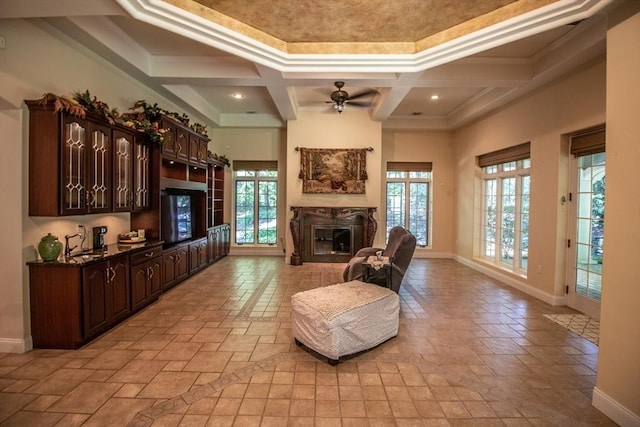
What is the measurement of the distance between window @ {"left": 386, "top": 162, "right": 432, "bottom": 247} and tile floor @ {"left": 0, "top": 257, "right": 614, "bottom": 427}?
3946 millimetres

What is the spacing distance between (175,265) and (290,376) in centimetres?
319

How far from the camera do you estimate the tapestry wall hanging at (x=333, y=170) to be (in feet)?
22.9

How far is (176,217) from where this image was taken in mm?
5297

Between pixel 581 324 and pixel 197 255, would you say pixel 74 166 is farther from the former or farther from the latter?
pixel 581 324

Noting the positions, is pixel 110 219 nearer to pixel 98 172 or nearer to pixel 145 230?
pixel 145 230

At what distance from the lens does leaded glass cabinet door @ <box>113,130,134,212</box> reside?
145 inches

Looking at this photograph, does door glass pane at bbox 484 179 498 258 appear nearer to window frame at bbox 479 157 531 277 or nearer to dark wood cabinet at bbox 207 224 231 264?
window frame at bbox 479 157 531 277

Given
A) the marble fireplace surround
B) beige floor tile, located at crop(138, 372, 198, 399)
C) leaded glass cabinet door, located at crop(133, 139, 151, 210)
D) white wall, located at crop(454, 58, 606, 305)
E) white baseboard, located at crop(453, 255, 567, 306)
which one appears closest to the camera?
beige floor tile, located at crop(138, 372, 198, 399)

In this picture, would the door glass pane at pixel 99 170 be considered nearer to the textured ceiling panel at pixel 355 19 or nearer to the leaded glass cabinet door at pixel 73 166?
the leaded glass cabinet door at pixel 73 166

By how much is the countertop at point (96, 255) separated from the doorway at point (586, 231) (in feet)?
18.7

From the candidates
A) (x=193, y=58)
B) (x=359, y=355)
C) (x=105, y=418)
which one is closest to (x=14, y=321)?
(x=105, y=418)

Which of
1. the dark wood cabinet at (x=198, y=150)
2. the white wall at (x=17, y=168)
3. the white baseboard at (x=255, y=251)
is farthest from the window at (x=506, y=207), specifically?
the white wall at (x=17, y=168)

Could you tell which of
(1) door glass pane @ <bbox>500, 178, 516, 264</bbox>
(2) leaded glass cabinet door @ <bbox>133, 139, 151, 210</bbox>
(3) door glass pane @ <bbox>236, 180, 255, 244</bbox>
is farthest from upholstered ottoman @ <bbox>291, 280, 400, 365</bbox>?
(3) door glass pane @ <bbox>236, 180, 255, 244</bbox>

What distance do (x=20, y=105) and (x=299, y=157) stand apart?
4.78 metres
